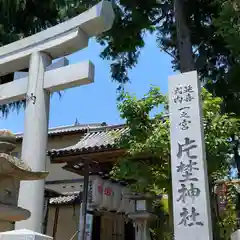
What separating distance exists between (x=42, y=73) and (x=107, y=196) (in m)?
5.16

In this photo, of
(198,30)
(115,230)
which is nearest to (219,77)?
(198,30)

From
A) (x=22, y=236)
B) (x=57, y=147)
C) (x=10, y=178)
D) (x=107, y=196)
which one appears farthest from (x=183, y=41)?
(x=57, y=147)

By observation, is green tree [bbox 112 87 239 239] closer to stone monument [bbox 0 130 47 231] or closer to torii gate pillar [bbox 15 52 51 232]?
torii gate pillar [bbox 15 52 51 232]

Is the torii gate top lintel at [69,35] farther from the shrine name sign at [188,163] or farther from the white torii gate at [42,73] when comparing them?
the shrine name sign at [188,163]

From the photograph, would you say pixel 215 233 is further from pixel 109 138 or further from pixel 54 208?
pixel 54 208

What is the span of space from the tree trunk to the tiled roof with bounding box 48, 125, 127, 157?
224cm

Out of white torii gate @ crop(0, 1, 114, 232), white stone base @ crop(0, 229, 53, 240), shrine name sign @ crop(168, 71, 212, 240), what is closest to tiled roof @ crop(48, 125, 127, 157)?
white torii gate @ crop(0, 1, 114, 232)

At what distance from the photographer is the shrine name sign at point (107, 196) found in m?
10.7

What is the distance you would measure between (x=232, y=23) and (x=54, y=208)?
848 cm

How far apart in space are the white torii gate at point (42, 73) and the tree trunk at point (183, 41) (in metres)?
3.48

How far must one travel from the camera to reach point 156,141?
7746 millimetres

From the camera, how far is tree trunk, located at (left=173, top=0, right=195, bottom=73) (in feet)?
32.8

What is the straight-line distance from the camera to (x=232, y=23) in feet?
28.8

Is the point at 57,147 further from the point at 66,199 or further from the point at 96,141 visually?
the point at 96,141
